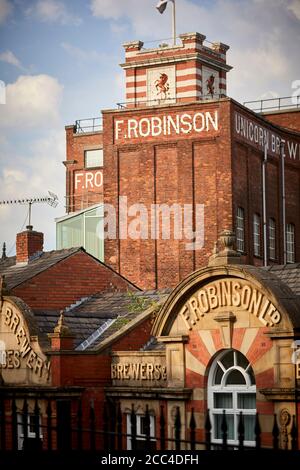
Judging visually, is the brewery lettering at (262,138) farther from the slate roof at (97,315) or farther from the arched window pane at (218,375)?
the arched window pane at (218,375)

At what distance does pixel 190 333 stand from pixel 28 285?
9449 millimetres

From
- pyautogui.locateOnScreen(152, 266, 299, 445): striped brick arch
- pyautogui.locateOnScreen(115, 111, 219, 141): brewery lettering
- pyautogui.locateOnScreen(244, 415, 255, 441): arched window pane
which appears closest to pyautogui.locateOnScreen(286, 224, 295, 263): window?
pyautogui.locateOnScreen(115, 111, 219, 141): brewery lettering

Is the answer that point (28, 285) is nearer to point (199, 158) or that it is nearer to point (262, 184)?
point (199, 158)

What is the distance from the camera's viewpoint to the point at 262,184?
57344mm

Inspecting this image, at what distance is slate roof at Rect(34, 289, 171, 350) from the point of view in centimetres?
3044

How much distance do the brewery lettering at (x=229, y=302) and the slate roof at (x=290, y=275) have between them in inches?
82.2

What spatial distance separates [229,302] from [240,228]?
1208 inches

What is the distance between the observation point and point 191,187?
178ft

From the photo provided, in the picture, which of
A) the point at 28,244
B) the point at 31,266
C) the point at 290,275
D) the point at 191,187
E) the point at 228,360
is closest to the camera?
the point at 228,360

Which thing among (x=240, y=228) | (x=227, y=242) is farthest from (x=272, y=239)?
(x=227, y=242)

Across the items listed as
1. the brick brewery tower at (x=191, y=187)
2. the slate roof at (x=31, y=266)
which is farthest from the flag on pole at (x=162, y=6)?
the slate roof at (x=31, y=266)

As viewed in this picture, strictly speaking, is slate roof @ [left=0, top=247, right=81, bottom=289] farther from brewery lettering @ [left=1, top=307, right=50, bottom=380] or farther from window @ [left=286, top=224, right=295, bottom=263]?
window @ [left=286, top=224, right=295, bottom=263]

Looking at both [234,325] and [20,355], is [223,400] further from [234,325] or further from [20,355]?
[20,355]

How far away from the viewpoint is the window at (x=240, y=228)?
5428 cm
